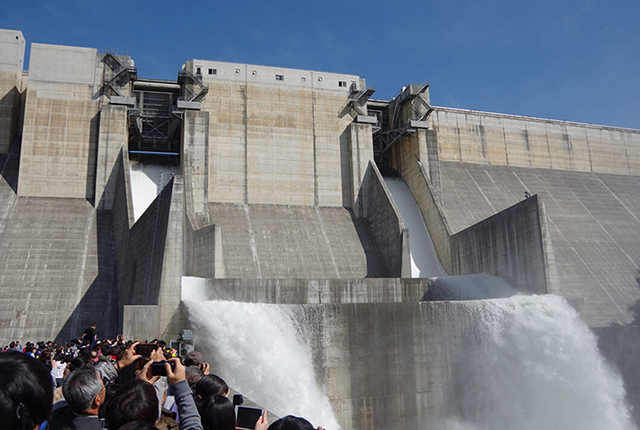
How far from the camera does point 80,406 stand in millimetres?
2426

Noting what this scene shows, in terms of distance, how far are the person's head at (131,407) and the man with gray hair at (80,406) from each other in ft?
0.30

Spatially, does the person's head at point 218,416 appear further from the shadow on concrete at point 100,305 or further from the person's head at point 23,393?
the shadow on concrete at point 100,305

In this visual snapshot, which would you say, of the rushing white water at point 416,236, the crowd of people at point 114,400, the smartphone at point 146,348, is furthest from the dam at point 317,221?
the crowd of people at point 114,400

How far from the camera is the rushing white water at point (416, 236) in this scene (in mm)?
22766

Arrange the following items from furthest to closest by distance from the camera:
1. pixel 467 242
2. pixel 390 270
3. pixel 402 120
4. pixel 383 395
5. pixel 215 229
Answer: pixel 402 120 < pixel 390 270 < pixel 467 242 < pixel 215 229 < pixel 383 395

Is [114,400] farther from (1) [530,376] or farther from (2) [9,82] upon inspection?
(2) [9,82]

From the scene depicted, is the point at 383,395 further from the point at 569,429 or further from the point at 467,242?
the point at 467,242

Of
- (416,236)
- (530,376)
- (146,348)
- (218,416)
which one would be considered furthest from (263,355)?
(416,236)

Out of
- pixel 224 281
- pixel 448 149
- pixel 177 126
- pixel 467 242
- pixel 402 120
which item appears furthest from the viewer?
pixel 448 149

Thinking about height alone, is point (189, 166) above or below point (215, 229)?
above

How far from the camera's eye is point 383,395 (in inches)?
536

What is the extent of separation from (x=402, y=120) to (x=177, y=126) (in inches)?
436

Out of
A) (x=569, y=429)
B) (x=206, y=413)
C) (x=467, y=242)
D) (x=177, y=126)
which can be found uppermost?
(x=177, y=126)

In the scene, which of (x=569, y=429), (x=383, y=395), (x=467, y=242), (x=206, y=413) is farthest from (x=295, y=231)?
(x=206, y=413)
